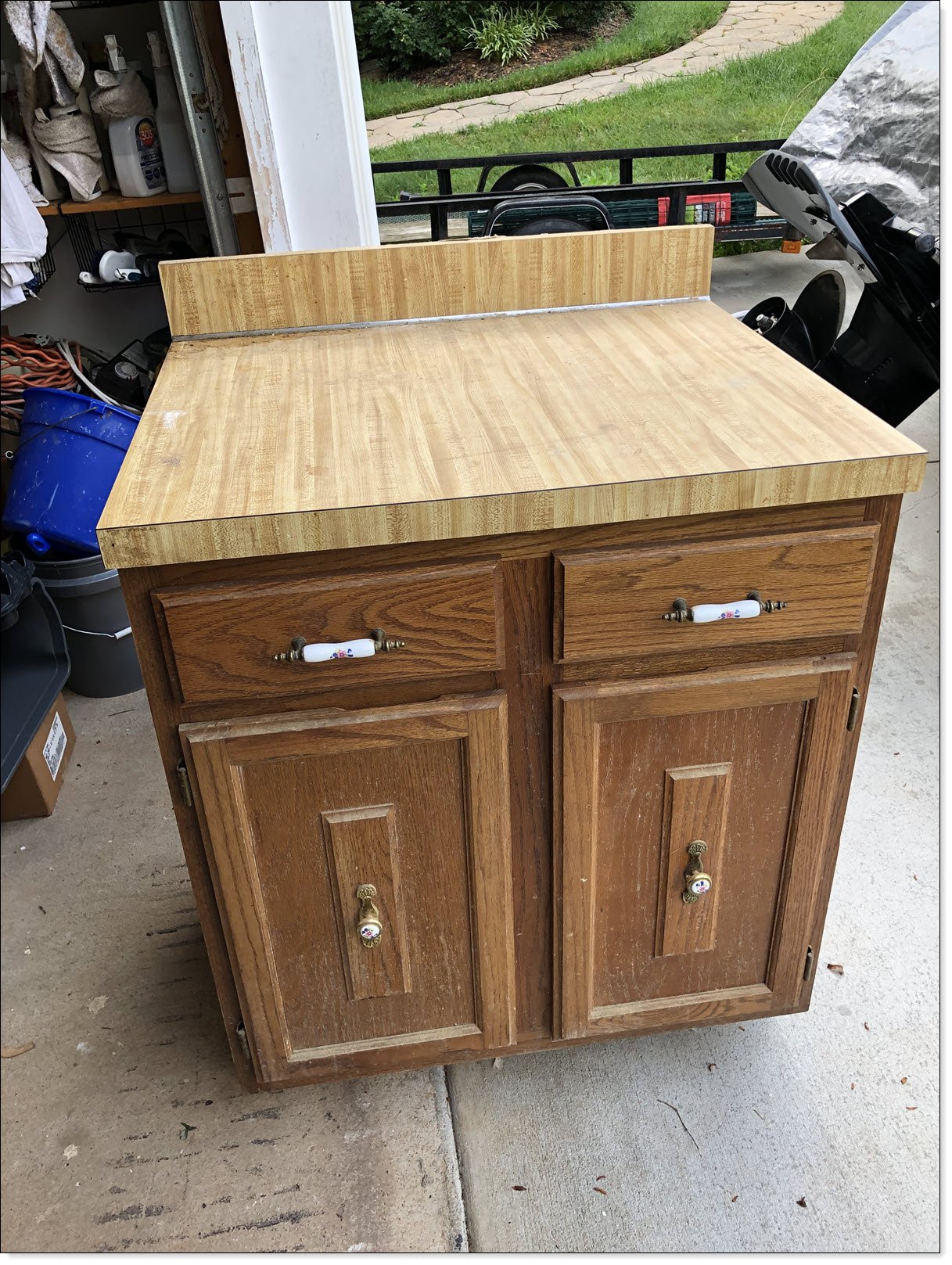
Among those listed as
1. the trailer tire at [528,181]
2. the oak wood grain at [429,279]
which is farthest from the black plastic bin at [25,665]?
the trailer tire at [528,181]

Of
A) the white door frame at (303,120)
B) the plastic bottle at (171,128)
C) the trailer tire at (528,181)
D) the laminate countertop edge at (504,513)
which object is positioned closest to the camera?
the laminate countertop edge at (504,513)

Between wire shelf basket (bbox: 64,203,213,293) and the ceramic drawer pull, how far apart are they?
2.06 m

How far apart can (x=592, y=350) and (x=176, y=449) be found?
0.53 m

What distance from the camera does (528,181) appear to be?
249 centimetres

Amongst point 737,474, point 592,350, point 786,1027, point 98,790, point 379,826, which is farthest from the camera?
point 98,790

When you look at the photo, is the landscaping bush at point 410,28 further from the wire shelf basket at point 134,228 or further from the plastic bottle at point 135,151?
the wire shelf basket at point 134,228

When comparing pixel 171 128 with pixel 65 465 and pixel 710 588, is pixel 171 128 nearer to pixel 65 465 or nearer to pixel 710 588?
pixel 65 465

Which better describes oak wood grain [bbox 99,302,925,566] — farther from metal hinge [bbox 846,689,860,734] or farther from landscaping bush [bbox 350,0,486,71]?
landscaping bush [bbox 350,0,486,71]

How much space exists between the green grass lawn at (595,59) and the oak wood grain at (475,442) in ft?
3.47

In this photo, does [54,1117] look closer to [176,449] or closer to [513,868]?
[513,868]

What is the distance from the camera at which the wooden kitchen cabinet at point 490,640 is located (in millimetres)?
916

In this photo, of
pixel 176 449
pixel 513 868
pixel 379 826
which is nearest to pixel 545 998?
pixel 513 868

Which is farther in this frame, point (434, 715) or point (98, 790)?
point (98, 790)

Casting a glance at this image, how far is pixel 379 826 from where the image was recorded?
1.06 metres
